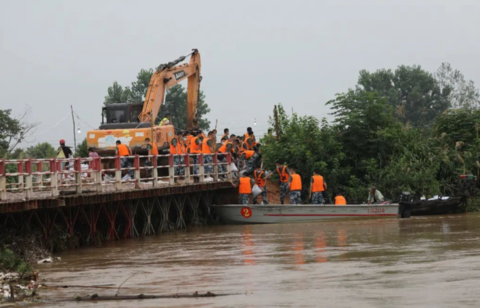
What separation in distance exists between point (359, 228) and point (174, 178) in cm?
651

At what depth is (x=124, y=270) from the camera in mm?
19875

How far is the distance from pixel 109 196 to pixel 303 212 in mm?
7399

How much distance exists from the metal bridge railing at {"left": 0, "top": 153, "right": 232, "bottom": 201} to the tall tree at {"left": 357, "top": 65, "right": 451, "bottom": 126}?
183ft

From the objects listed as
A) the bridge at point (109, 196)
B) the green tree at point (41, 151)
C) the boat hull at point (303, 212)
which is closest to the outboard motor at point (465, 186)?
the boat hull at point (303, 212)

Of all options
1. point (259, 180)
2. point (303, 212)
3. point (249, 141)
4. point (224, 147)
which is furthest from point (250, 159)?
point (303, 212)

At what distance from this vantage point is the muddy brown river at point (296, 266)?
1511cm

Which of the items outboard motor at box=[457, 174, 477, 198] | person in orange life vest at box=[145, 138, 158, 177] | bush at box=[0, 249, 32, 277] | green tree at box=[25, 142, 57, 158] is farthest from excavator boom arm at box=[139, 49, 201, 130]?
green tree at box=[25, 142, 57, 158]

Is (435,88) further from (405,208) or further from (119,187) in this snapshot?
(119,187)

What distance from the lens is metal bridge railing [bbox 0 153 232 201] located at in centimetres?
2286

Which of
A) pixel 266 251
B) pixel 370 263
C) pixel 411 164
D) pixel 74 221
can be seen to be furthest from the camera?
pixel 411 164

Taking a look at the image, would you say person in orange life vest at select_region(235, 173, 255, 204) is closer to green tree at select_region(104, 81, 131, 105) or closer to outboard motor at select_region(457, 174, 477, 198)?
outboard motor at select_region(457, 174, 477, 198)

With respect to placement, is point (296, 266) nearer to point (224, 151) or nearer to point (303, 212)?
point (303, 212)

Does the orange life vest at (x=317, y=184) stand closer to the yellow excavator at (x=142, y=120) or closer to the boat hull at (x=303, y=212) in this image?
the boat hull at (x=303, y=212)

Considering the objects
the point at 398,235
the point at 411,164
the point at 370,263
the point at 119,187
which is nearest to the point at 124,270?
the point at 370,263
